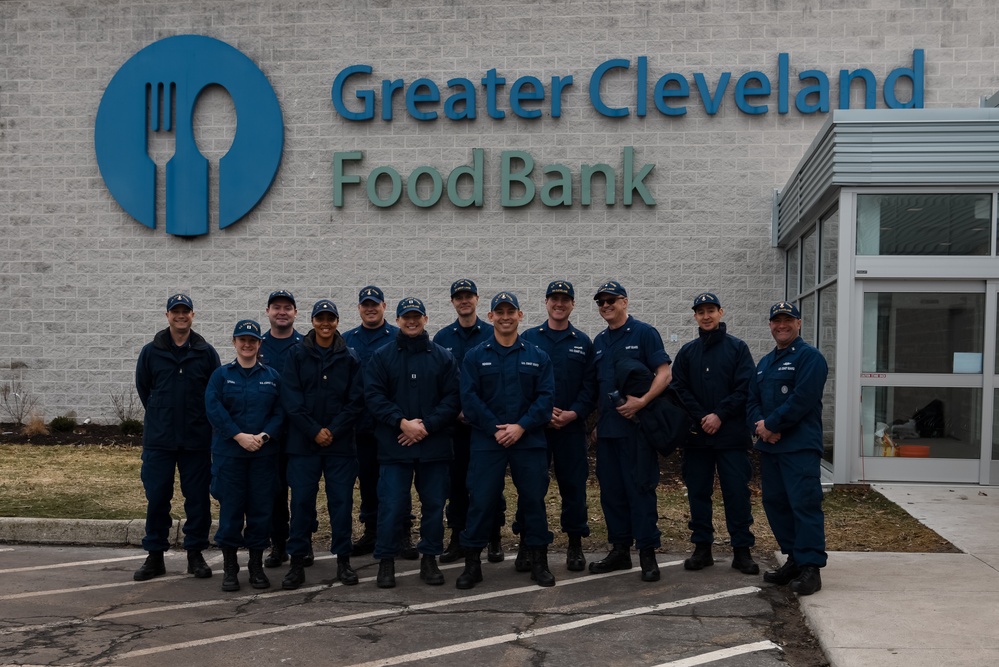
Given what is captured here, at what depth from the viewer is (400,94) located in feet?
49.4

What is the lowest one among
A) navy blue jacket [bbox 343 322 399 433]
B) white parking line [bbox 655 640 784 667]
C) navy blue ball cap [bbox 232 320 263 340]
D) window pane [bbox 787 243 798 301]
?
white parking line [bbox 655 640 784 667]

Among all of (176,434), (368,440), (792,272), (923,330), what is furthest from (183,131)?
(923,330)

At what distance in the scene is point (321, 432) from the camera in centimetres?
669

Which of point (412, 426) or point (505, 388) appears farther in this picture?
point (505, 388)

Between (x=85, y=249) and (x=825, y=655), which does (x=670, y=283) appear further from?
(x=825, y=655)

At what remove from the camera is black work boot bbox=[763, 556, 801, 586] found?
6.56 meters

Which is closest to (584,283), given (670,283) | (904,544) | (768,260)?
(670,283)

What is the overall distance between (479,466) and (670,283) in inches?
333

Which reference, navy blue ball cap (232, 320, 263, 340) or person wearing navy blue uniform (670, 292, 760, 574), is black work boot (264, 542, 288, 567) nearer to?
navy blue ball cap (232, 320, 263, 340)

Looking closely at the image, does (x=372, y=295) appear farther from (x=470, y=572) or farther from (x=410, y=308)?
(x=470, y=572)

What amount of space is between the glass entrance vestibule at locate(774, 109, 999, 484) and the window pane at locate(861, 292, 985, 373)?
0.01m

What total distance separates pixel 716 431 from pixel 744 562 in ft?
3.03

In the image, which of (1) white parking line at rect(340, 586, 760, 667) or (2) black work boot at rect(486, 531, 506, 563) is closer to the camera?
(1) white parking line at rect(340, 586, 760, 667)

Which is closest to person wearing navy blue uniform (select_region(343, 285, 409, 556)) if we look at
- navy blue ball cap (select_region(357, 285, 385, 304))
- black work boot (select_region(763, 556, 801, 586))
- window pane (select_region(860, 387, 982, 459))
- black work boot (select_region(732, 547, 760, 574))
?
navy blue ball cap (select_region(357, 285, 385, 304))
